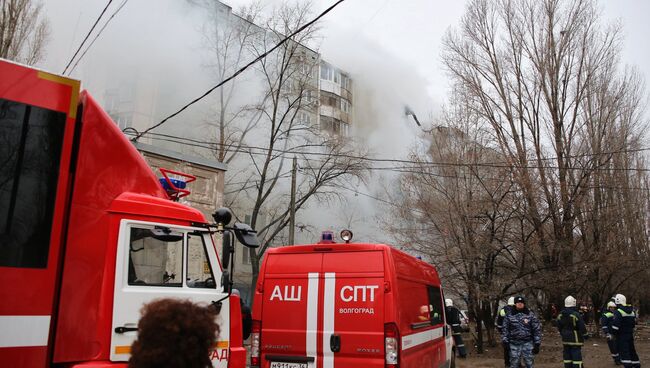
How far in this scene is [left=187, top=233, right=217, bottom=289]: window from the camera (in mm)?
3598

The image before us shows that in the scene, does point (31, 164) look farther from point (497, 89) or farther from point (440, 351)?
point (497, 89)

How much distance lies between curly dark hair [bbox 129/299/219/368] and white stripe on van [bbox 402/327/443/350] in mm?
3288

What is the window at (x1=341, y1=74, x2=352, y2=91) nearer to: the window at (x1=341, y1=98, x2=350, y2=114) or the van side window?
the window at (x1=341, y1=98, x2=350, y2=114)

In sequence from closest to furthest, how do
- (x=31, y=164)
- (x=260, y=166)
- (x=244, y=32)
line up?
(x=31, y=164)
(x=244, y=32)
(x=260, y=166)

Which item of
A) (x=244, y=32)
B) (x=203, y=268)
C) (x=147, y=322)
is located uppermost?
(x=244, y=32)

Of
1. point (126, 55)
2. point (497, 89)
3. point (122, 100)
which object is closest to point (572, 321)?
point (497, 89)

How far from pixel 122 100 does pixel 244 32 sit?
5.02 m

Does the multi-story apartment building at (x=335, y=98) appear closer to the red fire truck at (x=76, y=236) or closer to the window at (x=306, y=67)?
the window at (x=306, y=67)

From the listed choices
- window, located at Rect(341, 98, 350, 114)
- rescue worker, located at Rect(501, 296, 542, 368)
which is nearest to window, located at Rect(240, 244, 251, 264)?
window, located at Rect(341, 98, 350, 114)

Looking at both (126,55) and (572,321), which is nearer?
(572,321)

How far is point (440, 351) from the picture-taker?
21.2 feet

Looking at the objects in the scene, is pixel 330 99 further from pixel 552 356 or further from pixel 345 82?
pixel 552 356

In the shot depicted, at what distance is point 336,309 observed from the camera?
4680 millimetres

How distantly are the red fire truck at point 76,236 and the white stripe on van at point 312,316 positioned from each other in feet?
3.77
